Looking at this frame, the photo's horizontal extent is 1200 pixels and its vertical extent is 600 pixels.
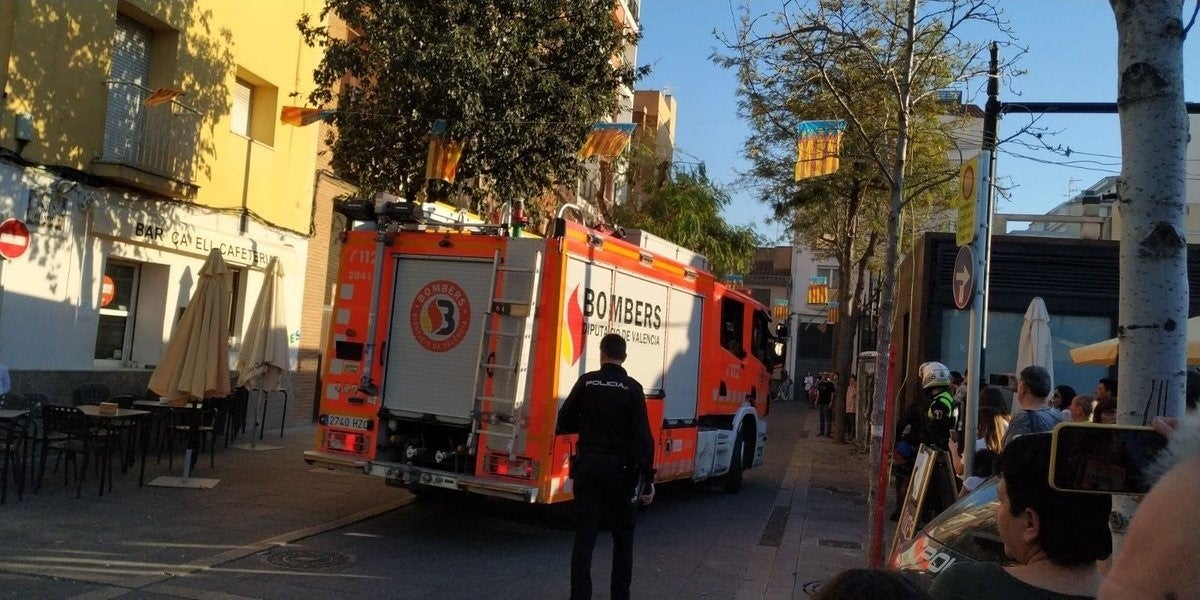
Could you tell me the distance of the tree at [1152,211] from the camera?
2.86m

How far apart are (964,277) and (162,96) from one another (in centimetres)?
1063

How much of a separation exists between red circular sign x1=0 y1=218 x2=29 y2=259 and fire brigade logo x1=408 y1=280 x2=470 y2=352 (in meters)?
4.51

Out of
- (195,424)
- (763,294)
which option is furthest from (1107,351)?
(763,294)

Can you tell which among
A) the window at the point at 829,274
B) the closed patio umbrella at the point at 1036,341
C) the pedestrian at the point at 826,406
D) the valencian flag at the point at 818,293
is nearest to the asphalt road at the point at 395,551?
the closed patio umbrella at the point at 1036,341

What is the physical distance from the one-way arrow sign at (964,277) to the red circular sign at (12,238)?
31.2 feet

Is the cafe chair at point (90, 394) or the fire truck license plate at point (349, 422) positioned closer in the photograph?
the fire truck license plate at point (349, 422)

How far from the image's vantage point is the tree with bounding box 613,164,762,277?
96.9 feet

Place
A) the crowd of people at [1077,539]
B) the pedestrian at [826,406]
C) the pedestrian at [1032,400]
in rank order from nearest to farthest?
the crowd of people at [1077,539] → the pedestrian at [1032,400] → the pedestrian at [826,406]

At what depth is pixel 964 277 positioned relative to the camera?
286 inches

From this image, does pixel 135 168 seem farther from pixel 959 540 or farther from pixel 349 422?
pixel 959 540

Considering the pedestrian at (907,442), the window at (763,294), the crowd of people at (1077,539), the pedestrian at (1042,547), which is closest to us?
the crowd of people at (1077,539)

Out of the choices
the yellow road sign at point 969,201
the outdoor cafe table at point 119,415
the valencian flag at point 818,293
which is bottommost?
the outdoor cafe table at point 119,415

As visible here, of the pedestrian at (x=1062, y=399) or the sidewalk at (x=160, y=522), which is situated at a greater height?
the pedestrian at (x=1062, y=399)

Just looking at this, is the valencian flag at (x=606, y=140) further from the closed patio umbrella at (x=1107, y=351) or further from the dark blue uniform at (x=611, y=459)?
the dark blue uniform at (x=611, y=459)
